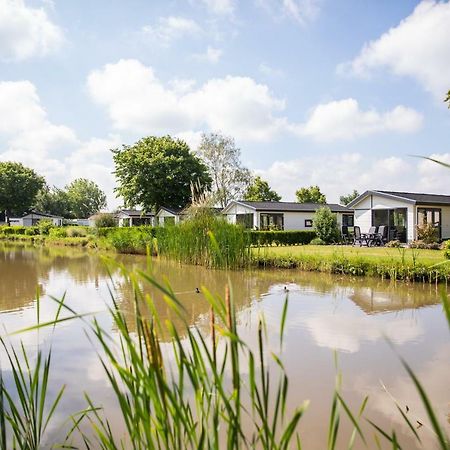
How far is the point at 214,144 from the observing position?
146 ft

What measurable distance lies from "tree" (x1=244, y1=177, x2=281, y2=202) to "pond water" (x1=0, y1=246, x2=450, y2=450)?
34.7 meters

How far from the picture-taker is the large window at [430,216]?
22.1 meters

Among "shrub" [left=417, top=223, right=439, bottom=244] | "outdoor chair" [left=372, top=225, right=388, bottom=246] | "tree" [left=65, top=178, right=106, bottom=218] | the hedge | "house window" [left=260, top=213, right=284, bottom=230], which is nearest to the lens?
"shrub" [left=417, top=223, right=439, bottom=244]

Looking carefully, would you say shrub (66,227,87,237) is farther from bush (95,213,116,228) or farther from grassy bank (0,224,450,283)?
grassy bank (0,224,450,283)

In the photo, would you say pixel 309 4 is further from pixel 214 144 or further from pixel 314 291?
pixel 214 144

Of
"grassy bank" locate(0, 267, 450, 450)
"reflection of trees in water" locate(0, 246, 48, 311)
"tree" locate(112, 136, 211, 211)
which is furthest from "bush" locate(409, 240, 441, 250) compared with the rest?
"tree" locate(112, 136, 211, 211)

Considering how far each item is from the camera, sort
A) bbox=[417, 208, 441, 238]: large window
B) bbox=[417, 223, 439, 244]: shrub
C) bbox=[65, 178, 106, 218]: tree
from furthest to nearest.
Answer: bbox=[65, 178, 106, 218]: tree, bbox=[417, 208, 441, 238]: large window, bbox=[417, 223, 439, 244]: shrub

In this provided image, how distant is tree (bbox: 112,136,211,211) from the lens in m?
35.3

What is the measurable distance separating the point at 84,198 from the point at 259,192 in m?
48.3

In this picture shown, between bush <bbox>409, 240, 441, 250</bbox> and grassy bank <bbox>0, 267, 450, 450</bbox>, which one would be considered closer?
grassy bank <bbox>0, 267, 450, 450</bbox>

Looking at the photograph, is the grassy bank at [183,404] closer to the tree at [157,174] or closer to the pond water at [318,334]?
the pond water at [318,334]

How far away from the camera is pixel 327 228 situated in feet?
78.4

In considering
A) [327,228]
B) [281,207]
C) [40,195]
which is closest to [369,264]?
[327,228]

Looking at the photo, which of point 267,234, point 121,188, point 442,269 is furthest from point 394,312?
point 121,188
